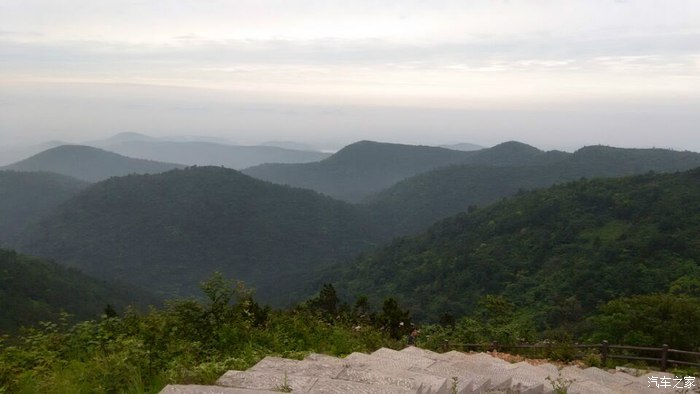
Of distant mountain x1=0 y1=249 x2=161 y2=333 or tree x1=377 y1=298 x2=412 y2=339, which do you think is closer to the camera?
tree x1=377 y1=298 x2=412 y2=339

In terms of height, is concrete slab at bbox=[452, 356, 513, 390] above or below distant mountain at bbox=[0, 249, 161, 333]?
above

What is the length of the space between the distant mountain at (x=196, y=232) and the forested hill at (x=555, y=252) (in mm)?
37461

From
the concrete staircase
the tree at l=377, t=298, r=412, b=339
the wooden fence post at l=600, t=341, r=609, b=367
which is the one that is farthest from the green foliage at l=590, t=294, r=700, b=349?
the concrete staircase

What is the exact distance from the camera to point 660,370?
9602mm

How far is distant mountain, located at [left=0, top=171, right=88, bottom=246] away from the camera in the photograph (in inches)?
6200

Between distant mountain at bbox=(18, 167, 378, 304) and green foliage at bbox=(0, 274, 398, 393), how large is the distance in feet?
325

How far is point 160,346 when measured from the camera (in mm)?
6840

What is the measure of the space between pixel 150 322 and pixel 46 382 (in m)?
2.40

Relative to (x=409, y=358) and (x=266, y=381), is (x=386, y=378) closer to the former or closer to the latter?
(x=266, y=381)

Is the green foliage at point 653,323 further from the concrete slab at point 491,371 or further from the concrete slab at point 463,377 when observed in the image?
the concrete slab at point 463,377

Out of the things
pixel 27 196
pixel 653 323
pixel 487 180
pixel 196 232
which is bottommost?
pixel 196 232

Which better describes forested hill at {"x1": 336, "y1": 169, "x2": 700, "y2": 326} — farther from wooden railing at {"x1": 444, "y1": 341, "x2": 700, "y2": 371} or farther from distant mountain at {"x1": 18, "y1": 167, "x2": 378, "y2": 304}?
distant mountain at {"x1": 18, "y1": 167, "x2": 378, "y2": 304}

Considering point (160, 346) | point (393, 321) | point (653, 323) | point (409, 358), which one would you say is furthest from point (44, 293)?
point (409, 358)

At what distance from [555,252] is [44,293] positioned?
6394 cm
